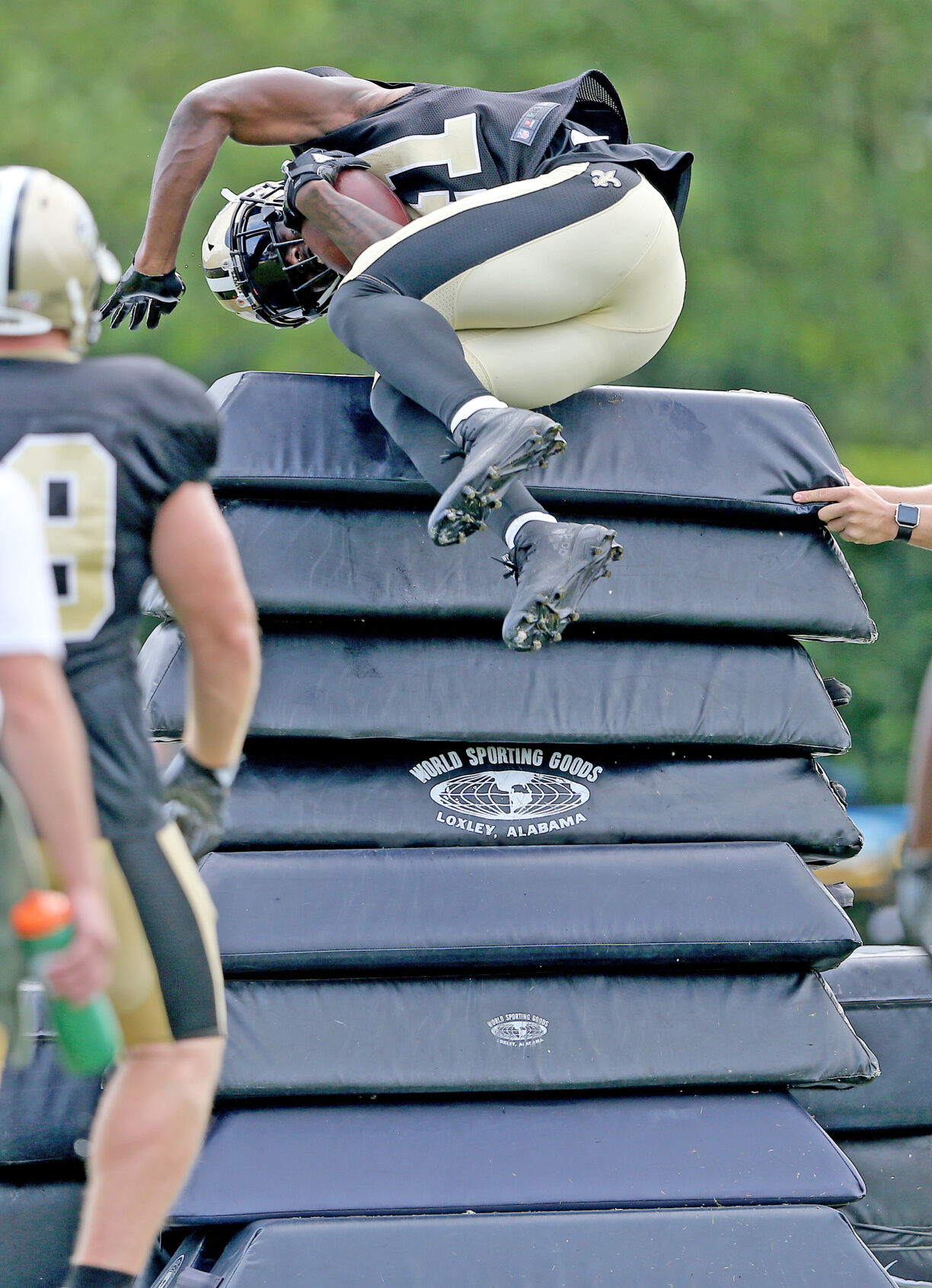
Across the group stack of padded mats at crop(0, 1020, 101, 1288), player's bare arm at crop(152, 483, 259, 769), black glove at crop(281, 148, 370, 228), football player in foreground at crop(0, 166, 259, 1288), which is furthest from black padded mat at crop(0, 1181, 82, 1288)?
black glove at crop(281, 148, 370, 228)

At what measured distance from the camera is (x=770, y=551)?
126 inches

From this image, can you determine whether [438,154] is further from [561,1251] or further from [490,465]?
[561,1251]

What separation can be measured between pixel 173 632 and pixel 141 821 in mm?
1185

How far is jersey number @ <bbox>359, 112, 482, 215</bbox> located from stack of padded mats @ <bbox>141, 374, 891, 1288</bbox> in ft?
1.35

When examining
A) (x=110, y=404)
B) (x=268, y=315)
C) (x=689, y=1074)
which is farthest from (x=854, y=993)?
(x=110, y=404)

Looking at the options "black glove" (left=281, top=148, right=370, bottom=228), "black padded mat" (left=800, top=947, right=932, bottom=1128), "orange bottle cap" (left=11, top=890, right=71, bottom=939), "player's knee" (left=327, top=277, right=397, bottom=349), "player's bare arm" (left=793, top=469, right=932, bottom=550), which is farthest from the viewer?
"black padded mat" (left=800, top=947, right=932, bottom=1128)

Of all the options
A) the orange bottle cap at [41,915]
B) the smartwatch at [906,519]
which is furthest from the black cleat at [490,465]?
the orange bottle cap at [41,915]

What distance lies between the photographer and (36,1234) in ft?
9.53

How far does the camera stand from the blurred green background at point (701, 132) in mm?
11469

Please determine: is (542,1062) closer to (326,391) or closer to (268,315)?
(326,391)

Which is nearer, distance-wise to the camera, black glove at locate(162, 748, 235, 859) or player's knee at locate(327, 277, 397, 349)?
black glove at locate(162, 748, 235, 859)

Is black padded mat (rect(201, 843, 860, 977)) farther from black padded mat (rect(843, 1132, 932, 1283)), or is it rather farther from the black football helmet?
the black football helmet

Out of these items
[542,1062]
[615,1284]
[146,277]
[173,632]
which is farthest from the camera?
[146,277]

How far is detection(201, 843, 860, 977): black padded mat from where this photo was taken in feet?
9.17
